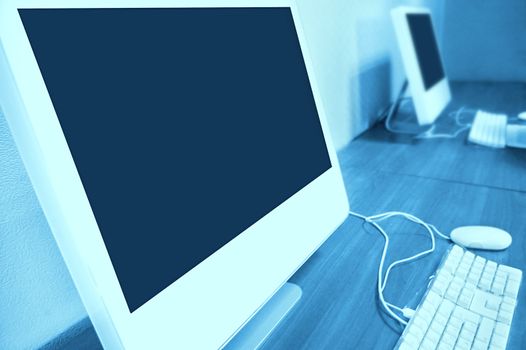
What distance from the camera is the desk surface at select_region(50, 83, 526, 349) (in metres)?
0.51

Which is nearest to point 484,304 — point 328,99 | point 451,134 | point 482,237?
point 482,237

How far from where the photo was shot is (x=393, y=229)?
75 centimetres

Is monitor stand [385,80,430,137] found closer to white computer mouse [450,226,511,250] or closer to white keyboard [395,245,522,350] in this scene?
white computer mouse [450,226,511,250]

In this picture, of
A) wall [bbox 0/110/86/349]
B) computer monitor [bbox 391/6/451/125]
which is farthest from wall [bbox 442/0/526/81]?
wall [bbox 0/110/86/349]

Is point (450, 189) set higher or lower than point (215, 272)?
lower

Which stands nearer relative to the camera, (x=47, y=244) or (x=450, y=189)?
(x=47, y=244)

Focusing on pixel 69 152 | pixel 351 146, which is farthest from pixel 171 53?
pixel 351 146

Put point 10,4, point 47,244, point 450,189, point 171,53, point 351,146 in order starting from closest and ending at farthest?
point 10,4, point 171,53, point 47,244, point 450,189, point 351,146

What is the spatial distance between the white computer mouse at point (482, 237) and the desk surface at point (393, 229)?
0.05 ft

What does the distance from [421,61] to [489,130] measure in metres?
0.34

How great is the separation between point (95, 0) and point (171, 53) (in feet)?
0.29

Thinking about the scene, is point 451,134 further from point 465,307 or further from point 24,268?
point 24,268

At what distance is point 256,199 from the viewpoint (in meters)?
0.49

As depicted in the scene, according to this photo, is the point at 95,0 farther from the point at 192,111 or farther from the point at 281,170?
the point at 281,170
